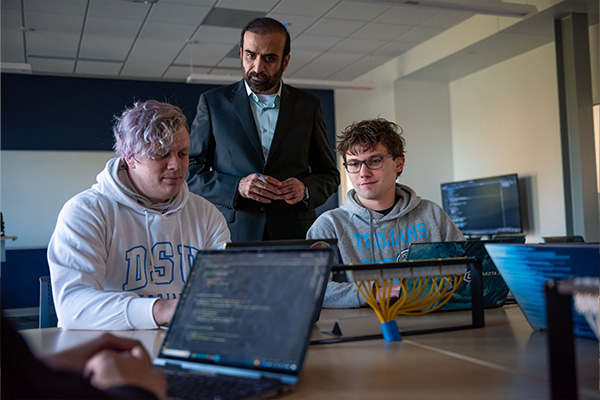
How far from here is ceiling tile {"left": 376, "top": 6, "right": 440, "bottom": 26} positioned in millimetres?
5836

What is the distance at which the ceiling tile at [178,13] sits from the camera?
5586 millimetres

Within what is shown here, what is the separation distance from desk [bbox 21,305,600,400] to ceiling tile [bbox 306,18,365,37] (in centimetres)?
536

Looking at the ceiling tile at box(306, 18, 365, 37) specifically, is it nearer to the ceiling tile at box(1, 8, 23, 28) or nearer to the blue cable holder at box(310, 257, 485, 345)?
the ceiling tile at box(1, 8, 23, 28)

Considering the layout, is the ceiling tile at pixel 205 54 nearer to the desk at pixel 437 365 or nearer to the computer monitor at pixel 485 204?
the computer monitor at pixel 485 204

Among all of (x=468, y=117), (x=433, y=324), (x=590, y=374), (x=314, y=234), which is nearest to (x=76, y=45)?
(x=468, y=117)

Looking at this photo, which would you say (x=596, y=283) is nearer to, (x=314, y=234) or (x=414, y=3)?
(x=314, y=234)

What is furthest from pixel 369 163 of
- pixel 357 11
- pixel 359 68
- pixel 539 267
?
pixel 359 68

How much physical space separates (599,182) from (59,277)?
5.54m

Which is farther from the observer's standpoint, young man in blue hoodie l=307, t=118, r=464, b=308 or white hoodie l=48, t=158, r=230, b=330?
young man in blue hoodie l=307, t=118, r=464, b=308

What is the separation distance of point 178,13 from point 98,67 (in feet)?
7.52

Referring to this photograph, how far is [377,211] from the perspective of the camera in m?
2.17

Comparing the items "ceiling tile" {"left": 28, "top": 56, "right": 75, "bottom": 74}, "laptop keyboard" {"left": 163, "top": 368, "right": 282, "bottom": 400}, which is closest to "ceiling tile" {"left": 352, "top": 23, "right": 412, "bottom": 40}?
"ceiling tile" {"left": 28, "top": 56, "right": 75, "bottom": 74}

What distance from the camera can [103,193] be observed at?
1.65m

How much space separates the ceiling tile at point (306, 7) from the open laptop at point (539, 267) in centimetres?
487
